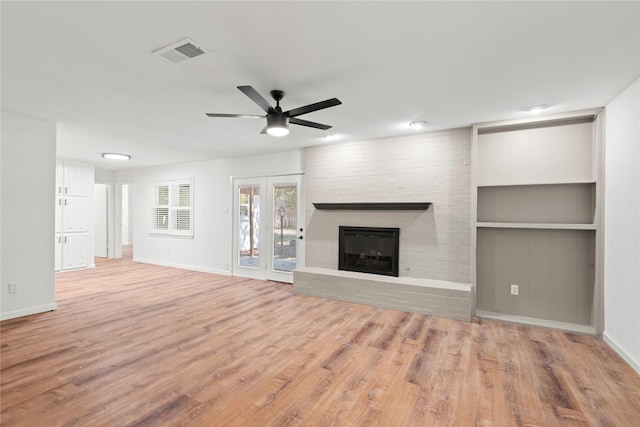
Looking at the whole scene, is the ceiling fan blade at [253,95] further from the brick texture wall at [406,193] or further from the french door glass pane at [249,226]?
the french door glass pane at [249,226]

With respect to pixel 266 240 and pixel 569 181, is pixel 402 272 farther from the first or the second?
pixel 266 240

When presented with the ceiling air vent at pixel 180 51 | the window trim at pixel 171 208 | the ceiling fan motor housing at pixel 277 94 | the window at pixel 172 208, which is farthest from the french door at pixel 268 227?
the ceiling air vent at pixel 180 51

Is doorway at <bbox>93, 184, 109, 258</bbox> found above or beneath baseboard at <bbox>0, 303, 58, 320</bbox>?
above

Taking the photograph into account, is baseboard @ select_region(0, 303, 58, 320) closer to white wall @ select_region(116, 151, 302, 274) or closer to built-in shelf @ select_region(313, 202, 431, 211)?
white wall @ select_region(116, 151, 302, 274)

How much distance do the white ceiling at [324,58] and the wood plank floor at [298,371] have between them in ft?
8.22

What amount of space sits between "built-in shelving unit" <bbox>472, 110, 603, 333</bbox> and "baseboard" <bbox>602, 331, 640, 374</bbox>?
141 millimetres

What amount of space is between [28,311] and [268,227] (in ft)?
11.8

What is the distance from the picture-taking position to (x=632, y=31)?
1.97 metres

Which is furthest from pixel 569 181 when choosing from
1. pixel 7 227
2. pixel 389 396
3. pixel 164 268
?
pixel 164 268

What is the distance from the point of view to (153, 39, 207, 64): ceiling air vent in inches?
84.2

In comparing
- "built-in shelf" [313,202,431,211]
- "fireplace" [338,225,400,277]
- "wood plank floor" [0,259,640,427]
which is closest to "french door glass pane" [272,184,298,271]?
"built-in shelf" [313,202,431,211]

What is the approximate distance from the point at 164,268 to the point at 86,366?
4.98 meters

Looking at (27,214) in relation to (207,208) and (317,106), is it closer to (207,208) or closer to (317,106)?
(207,208)

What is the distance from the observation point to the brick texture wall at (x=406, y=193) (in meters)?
4.27
